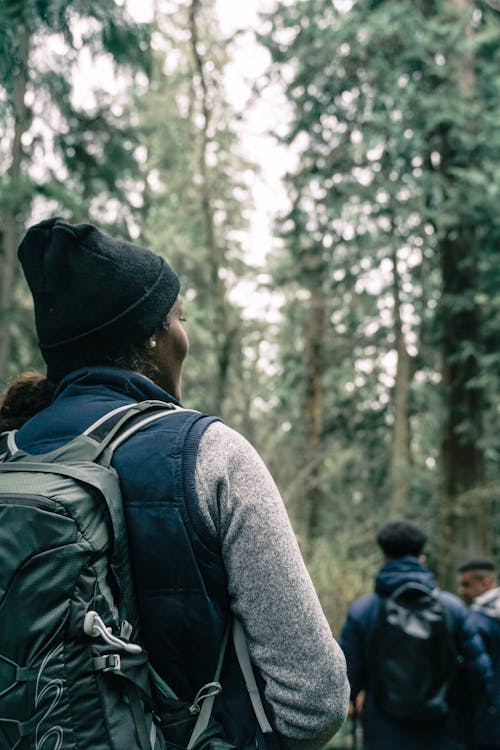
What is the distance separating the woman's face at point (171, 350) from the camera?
2.03 meters

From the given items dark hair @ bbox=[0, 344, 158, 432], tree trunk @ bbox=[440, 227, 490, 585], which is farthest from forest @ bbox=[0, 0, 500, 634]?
dark hair @ bbox=[0, 344, 158, 432]

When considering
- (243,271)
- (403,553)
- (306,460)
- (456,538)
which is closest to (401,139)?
(306,460)

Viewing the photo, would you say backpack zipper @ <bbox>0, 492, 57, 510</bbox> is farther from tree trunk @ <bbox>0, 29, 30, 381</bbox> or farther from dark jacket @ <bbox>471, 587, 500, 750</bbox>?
tree trunk @ <bbox>0, 29, 30, 381</bbox>

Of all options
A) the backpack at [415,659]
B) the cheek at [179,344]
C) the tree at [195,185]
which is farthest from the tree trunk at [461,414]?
the cheek at [179,344]

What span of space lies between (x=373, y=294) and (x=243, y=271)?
466 centimetres

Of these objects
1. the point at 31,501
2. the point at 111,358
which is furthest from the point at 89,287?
the point at 31,501

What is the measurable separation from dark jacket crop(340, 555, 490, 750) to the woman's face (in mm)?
3173

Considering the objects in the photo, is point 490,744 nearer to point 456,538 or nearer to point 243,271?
point 456,538

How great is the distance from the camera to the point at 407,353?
14.8 meters

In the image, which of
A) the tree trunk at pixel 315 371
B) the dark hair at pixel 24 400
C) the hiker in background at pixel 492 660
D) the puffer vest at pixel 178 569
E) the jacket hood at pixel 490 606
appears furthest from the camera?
the tree trunk at pixel 315 371

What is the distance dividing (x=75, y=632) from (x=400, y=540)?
12.0ft

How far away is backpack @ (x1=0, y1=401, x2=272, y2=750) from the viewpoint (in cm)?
149

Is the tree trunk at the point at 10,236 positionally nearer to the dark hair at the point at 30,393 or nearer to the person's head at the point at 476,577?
the person's head at the point at 476,577

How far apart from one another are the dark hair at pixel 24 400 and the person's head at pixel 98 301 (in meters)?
0.10
